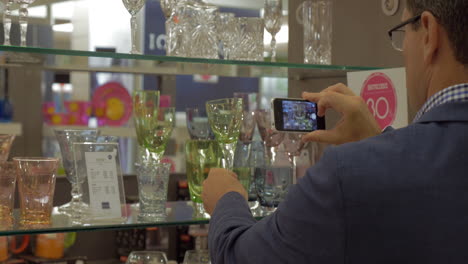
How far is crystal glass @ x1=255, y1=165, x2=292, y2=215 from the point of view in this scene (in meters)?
1.92

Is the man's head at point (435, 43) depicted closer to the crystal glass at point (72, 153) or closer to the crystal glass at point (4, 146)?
the crystal glass at point (72, 153)

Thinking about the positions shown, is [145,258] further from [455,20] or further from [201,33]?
[455,20]

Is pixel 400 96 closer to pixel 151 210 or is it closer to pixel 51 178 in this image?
pixel 151 210

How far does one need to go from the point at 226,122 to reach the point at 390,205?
Result: 2.75ft

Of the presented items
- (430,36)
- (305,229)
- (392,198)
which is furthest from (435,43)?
(305,229)

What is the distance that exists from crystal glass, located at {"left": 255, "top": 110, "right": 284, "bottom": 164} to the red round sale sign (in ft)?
1.00

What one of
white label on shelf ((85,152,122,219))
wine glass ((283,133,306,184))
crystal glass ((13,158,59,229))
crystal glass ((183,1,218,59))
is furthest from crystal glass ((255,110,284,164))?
crystal glass ((13,158,59,229))

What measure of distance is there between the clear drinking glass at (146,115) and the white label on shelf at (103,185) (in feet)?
0.37

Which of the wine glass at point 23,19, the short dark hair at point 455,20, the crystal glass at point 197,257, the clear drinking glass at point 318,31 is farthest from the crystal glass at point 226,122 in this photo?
the short dark hair at point 455,20

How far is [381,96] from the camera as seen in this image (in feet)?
6.79

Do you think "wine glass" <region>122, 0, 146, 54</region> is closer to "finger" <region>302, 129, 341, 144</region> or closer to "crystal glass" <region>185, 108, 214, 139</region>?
"crystal glass" <region>185, 108, 214, 139</region>

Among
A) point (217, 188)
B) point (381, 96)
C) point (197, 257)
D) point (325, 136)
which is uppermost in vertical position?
point (381, 96)

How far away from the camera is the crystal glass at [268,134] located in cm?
203

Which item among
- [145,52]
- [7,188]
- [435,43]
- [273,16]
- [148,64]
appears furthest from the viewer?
[145,52]
